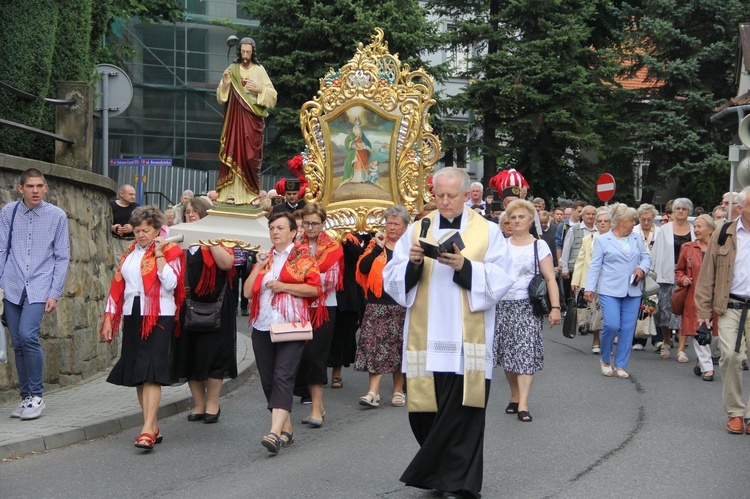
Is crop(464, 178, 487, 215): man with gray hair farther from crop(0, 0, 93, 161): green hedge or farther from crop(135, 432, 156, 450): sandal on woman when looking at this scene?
crop(135, 432, 156, 450): sandal on woman

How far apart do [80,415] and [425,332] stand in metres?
3.71

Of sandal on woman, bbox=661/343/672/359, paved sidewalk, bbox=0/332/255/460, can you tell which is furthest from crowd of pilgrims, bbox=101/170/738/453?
sandal on woman, bbox=661/343/672/359

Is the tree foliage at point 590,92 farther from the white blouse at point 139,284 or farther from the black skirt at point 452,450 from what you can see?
the black skirt at point 452,450

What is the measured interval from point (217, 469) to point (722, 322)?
4.30 metres

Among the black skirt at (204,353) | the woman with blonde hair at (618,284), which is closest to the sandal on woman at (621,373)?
the woman with blonde hair at (618,284)

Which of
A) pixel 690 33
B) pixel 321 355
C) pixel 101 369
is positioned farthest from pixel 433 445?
pixel 690 33

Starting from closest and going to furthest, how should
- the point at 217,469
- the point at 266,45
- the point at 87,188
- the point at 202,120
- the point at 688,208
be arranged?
1. the point at 217,469
2. the point at 87,188
3. the point at 688,208
4. the point at 266,45
5. the point at 202,120

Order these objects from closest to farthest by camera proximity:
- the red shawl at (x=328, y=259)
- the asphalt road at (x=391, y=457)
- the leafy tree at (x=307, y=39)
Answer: the asphalt road at (x=391, y=457) < the red shawl at (x=328, y=259) < the leafy tree at (x=307, y=39)

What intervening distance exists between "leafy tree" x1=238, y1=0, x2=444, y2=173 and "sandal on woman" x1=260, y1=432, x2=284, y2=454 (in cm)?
2444

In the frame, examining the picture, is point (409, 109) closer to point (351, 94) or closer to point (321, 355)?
point (351, 94)

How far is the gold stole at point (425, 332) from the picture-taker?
6949 mm

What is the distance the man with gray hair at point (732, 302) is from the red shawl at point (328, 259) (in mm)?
3030

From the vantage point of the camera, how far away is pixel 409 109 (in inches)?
585

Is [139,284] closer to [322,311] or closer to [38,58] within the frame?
[322,311]
